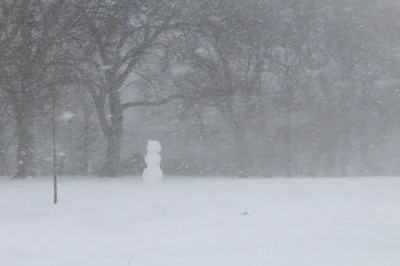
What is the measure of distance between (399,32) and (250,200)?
16976 mm

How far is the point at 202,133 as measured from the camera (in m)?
24.7

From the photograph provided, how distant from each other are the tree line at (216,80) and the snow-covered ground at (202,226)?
19.3 ft

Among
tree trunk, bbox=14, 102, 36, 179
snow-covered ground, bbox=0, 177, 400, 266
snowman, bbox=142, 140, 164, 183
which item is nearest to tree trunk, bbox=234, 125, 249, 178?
snowman, bbox=142, 140, 164, 183

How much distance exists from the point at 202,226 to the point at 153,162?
6.56 m

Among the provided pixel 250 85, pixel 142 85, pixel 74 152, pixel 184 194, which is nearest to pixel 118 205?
pixel 184 194

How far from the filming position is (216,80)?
71.3ft

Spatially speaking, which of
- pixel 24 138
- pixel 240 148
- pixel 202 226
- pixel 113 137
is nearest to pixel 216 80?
pixel 240 148

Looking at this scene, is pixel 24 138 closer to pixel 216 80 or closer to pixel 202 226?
pixel 216 80

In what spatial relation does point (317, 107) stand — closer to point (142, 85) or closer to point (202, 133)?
point (202, 133)

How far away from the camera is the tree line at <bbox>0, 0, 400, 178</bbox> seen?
60.9ft

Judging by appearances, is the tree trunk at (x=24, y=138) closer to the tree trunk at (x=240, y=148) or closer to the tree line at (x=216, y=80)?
the tree line at (x=216, y=80)

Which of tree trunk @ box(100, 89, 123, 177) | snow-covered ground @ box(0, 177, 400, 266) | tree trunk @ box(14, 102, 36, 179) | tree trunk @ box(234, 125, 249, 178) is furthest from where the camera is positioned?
tree trunk @ box(234, 125, 249, 178)

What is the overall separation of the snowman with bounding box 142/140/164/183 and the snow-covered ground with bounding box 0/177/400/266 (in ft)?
5.37

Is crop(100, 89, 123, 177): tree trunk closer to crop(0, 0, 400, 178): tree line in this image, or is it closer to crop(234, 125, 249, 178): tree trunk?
crop(0, 0, 400, 178): tree line
